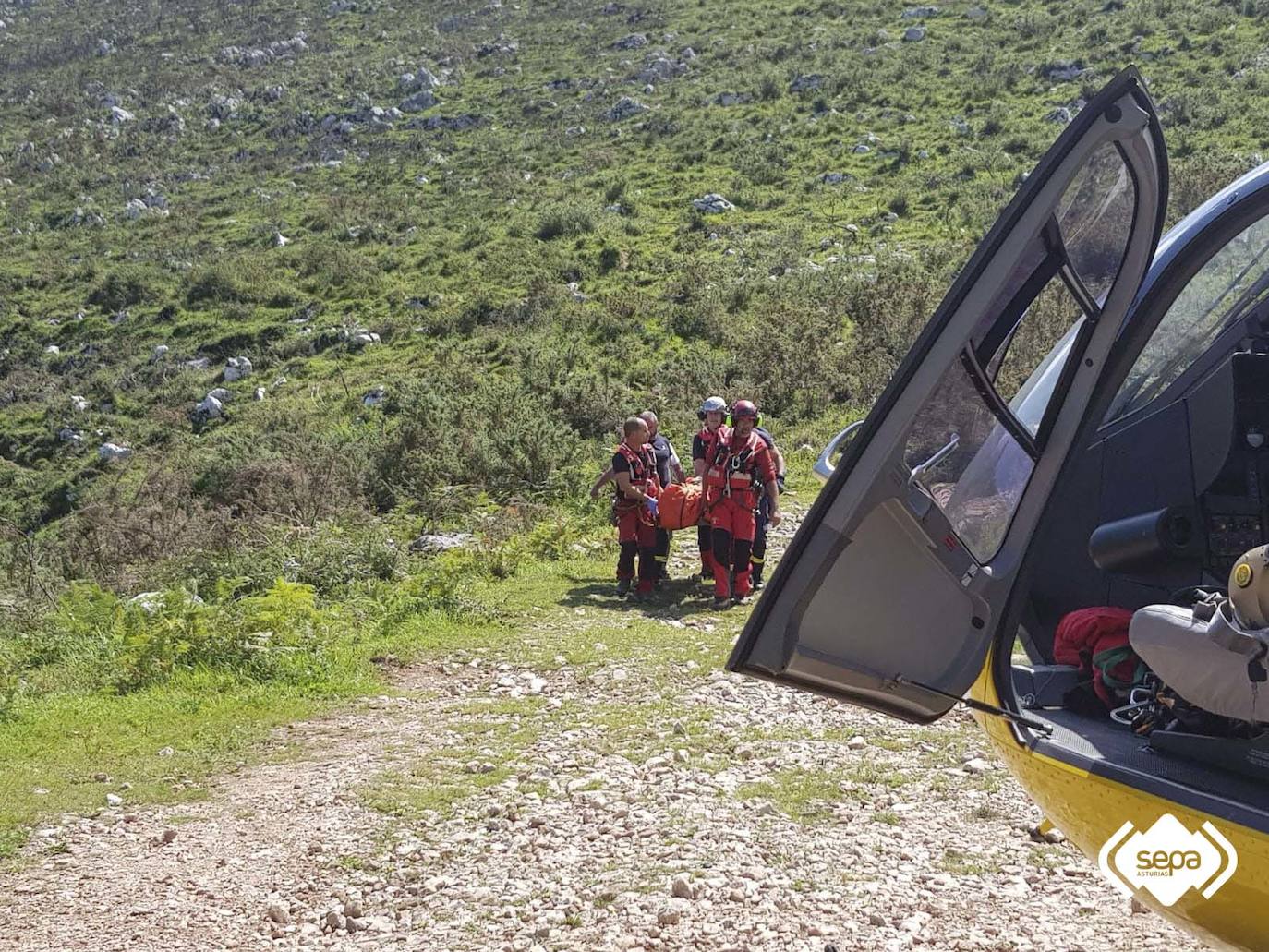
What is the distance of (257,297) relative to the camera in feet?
91.0

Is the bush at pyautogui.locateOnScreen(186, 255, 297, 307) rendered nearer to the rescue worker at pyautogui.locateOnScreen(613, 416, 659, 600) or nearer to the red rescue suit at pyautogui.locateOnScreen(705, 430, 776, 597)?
the rescue worker at pyautogui.locateOnScreen(613, 416, 659, 600)

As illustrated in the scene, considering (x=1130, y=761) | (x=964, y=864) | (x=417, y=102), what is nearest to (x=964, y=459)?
(x=1130, y=761)

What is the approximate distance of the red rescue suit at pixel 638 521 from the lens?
10.6 meters

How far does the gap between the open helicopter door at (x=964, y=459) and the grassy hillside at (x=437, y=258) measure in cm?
600

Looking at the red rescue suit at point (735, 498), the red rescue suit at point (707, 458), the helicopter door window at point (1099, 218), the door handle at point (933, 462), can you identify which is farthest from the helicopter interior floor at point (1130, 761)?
the red rescue suit at point (707, 458)

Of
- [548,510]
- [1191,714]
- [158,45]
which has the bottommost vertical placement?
[548,510]

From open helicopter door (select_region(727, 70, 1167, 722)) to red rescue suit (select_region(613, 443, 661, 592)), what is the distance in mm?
6925

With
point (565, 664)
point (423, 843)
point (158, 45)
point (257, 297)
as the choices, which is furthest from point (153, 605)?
point (158, 45)

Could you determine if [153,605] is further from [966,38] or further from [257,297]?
[966,38]

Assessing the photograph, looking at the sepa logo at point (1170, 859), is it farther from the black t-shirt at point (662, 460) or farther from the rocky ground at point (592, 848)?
the black t-shirt at point (662, 460)

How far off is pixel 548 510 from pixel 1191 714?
1085 centimetres

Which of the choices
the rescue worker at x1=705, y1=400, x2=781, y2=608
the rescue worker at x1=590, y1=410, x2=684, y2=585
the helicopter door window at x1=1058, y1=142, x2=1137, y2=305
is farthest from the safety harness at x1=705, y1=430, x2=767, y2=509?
the helicopter door window at x1=1058, y1=142, x2=1137, y2=305

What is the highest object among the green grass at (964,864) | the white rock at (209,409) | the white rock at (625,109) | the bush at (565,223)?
the white rock at (625,109)

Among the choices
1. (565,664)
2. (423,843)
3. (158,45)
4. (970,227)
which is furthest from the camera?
(158,45)
